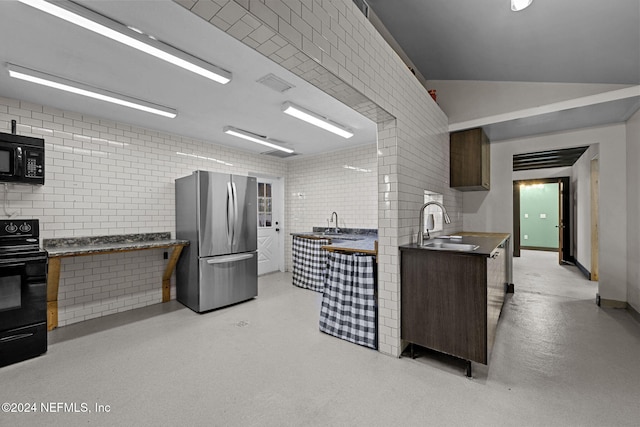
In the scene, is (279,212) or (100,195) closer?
(100,195)

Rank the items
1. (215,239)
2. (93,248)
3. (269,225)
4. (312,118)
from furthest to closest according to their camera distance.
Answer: (269,225)
(215,239)
(312,118)
(93,248)

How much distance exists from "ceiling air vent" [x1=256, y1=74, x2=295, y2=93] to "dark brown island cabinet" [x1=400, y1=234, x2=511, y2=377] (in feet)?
6.54

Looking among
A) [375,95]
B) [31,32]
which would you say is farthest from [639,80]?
[31,32]

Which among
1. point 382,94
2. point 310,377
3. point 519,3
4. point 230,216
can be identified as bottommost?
point 310,377

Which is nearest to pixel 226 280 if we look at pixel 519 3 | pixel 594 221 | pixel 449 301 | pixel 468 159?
pixel 449 301

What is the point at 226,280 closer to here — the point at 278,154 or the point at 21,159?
the point at 21,159

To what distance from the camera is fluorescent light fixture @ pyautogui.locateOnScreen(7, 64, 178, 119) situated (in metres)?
2.41

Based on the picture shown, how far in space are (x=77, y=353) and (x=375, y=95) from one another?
3.68m

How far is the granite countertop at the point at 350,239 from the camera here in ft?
9.71

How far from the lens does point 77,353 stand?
2617 millimetres

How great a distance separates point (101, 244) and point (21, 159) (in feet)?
4.04

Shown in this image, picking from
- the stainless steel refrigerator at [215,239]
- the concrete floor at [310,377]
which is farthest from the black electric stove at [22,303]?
the stainless steel refrigerator at [215,239]

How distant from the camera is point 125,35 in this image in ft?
6.36

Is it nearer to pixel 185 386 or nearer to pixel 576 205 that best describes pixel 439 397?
pixel 185 386
